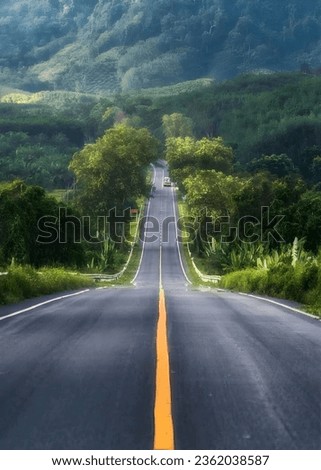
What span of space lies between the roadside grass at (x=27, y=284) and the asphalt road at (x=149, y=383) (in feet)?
21.6

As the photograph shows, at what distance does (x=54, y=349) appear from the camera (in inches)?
424

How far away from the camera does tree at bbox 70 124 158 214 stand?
4264 inches

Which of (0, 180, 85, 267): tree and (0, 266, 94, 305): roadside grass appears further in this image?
(0, 180, 85, 267): tree

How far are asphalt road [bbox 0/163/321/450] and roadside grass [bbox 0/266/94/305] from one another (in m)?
6.59

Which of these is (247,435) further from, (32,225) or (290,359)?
(32,225)

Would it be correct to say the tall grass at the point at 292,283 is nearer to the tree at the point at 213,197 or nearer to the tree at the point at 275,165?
the tree at the point at 213,197

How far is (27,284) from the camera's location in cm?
2442

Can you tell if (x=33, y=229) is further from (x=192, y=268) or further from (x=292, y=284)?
(x=292, y=284)

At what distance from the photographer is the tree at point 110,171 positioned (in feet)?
355

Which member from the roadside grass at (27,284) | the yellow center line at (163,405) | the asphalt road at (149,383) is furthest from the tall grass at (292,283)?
the yellow center line at (163,405)

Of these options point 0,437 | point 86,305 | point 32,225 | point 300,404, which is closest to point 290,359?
point 300,404

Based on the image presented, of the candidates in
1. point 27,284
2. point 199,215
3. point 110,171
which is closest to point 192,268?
point 199,215

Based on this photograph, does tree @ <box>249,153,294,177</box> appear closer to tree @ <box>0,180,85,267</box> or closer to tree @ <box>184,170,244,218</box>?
tree @ <box>184,170,244,218</box>

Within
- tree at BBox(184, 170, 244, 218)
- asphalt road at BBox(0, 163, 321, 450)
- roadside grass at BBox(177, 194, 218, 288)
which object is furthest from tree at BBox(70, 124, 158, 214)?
asphalt road at BBox(0, 163, 321, 450)
